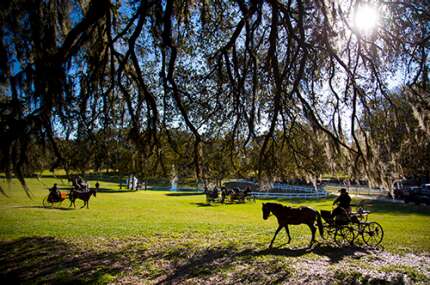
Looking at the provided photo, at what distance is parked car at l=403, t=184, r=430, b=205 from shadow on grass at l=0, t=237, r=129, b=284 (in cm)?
2547

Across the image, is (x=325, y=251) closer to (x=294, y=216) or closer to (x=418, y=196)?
(x=294, y=216)

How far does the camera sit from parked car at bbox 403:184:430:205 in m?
25.2

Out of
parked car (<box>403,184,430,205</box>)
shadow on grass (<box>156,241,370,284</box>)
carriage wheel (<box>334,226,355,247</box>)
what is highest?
parked car (<box>403,184,430,205</box>)

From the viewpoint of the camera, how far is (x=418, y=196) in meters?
25.7

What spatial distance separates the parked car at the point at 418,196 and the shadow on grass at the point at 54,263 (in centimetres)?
2547

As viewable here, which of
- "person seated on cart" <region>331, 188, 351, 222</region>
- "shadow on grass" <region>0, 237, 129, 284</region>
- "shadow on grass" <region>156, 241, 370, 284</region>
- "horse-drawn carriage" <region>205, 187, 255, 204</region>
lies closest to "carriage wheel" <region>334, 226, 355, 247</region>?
"person seated on cart" <region>331, 188, 351, 222</region>

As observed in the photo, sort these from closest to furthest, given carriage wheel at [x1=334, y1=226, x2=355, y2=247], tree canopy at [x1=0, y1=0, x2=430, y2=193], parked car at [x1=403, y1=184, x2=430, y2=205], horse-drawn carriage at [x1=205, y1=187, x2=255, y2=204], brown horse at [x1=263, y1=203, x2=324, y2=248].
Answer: tree canopy at [x1=0, y1=0, x2=430, y2=193], brown horse at [x1=263, y1=203, x2=324, y2=248], carriage wheel at [x1=334, y1=226, x2=355, y2=247], parked car at [x1=403, y1=184, x2=430, y2=205], horse-drawn carriage at [x1=205, y1=187, x2=255, y2=204]


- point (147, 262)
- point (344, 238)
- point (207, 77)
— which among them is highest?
point (207, 77)

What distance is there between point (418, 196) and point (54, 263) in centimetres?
2736

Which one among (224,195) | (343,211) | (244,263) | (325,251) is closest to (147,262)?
(244,263)

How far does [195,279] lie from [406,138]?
7170 mm

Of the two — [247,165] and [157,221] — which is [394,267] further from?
[157,221]

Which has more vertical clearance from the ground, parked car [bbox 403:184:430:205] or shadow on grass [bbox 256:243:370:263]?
parked car [bbox 403:184:430:205]

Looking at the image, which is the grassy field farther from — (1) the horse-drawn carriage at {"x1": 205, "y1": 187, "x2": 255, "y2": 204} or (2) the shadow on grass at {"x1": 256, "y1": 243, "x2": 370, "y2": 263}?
(1) the horse-drawn carriage at {"x1": 205, "y1": 187, "x2": 255, "y2": 204}
